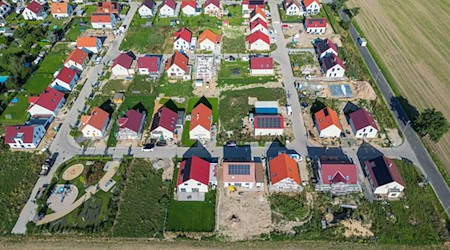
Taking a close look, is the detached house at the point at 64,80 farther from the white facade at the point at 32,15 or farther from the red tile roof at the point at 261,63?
the red tile roof at the point at 261,63

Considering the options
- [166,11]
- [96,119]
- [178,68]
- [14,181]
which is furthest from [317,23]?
[14,181]

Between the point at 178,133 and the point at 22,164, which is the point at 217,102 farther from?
the point at 22,164

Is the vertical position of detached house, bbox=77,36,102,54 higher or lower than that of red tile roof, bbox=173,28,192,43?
lower

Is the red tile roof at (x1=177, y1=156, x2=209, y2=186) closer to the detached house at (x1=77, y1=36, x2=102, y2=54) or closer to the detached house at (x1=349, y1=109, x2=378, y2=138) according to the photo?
the detached house at (x1=349, y1=109, x2=378, y2=138)

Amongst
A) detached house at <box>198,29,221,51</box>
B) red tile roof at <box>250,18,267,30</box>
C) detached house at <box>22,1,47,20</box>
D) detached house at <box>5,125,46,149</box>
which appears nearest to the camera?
detached house at <box>5,125,46,149</box>

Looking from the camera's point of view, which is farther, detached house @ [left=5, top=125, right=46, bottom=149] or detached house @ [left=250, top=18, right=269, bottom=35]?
detached house @ [left=250, top=18, right=269, bottom=35]

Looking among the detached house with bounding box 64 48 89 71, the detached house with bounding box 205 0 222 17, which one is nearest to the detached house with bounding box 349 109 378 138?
the detached house with bounding box 205 0 222 17
